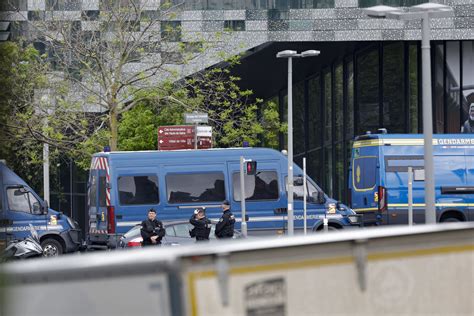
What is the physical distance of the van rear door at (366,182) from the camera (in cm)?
3322

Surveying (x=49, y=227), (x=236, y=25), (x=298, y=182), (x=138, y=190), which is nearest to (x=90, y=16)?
(x=236, y=25)

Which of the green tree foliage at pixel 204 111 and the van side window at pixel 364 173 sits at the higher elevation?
the green tree foliage at pixel 204 111

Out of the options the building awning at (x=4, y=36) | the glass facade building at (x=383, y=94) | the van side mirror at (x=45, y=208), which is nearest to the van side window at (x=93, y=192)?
the van side mirror at (x=45, y=208)

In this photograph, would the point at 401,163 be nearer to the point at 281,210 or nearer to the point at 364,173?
the point at 364,173

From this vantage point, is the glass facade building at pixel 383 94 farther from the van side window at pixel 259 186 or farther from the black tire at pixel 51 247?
the black tire at pixel 51 247

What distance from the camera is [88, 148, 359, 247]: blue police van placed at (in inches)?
1147

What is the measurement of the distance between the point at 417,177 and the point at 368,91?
13.0 metres

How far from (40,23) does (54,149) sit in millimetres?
4655

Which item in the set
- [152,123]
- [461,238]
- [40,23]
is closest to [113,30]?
[40,23]

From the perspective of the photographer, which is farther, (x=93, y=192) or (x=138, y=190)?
(x=93, y=192)

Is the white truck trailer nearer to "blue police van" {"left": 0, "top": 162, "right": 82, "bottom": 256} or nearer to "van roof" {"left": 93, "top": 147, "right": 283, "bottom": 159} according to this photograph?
"van roof" {"left": 93, "top": 147, "right": 283, "bottom": 159}

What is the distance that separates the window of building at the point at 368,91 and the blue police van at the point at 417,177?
1158 centimetres

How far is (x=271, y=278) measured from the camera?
5.26 metres

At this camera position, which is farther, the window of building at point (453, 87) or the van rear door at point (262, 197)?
the window of building at point (453, 87)
